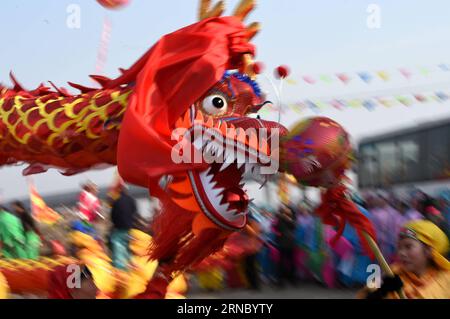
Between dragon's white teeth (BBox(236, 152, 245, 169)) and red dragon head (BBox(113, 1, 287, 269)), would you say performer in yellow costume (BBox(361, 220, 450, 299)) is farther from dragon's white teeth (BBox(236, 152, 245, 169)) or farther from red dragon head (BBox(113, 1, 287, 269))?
dragon's white teeth (BBox(236, 152, 245, 169))

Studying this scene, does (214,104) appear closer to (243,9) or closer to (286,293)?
(243,9)

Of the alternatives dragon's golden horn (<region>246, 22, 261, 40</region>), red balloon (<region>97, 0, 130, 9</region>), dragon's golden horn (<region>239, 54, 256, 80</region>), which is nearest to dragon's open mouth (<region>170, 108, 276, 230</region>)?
dragon's golden horn (<region>239, 54, 256, 80</region>)

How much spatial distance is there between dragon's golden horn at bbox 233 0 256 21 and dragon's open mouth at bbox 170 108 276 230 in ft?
2.03

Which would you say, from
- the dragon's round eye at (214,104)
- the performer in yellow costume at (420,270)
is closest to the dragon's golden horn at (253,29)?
the dragon's round eye at (214,104)

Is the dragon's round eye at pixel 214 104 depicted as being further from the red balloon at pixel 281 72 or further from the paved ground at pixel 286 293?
the paved ground at pixel 286 293

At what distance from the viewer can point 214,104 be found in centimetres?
341

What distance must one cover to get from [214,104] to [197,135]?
24cm

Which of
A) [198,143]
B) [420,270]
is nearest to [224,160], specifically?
[198,143]

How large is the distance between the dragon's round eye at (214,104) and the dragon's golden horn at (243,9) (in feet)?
1.62

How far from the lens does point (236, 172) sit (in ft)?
11.1

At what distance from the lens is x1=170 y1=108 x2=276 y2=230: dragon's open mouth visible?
3203 mm

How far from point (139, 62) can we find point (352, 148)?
48.1 inches

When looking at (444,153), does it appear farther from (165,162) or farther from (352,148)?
(165,162)
